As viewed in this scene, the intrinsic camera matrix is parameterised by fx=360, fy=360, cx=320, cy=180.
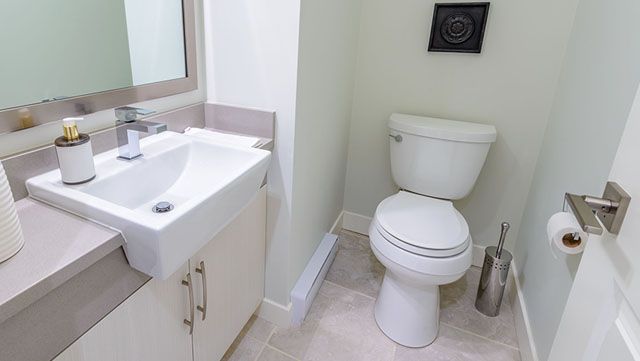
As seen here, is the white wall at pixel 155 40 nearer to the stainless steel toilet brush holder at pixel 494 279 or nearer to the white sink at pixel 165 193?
the white sink at pixel 165 193

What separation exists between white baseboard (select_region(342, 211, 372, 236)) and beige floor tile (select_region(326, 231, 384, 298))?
0.06 meters

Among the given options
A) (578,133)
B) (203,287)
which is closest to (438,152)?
(578,133)

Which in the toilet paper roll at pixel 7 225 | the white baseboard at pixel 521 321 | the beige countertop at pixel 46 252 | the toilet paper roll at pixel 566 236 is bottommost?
the white baseboard at pixel 521 321

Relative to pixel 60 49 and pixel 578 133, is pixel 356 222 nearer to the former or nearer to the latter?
pixel 578 133

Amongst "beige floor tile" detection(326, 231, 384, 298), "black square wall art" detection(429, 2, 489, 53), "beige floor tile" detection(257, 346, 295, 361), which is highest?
"black square wall art" detection(429, 2, 489, 53)

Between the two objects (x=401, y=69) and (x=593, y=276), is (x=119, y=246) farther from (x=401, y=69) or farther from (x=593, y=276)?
(x=401, y=69)

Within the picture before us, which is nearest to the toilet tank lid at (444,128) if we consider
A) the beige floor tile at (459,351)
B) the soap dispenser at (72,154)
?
the beige floor tile at (459,351)

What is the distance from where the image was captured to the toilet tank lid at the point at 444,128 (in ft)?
5.33

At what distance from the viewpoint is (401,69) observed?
1.86m

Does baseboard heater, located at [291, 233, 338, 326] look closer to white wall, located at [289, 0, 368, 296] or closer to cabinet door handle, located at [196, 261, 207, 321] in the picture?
white wall, located at [289, 0, 368, 296]

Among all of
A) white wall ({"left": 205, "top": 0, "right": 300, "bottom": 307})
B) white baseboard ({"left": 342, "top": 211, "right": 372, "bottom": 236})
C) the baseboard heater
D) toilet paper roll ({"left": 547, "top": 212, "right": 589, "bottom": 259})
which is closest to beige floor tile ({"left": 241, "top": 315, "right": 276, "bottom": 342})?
the baseboard heater

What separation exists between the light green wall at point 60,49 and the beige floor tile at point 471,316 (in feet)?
5.39

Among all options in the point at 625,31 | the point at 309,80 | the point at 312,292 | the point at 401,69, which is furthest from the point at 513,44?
the point at 312,292

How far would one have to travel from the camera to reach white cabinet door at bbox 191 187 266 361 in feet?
3.54
